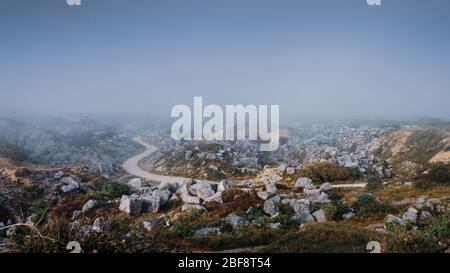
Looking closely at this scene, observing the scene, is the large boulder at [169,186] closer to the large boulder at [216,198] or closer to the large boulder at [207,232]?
the large boulder at [216,198]

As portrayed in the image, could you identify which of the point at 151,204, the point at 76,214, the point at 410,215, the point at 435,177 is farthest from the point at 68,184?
the point at 435,177

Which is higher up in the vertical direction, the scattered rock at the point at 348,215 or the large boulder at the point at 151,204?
the large boulder at the point at 151,204

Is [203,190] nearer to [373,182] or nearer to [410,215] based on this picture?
[410,215]

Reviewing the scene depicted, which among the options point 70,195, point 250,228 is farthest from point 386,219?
point 70,195

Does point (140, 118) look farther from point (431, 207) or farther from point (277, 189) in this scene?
point (431, 207)

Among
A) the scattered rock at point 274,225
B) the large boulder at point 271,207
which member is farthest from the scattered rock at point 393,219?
the large boulder at point 271,207
